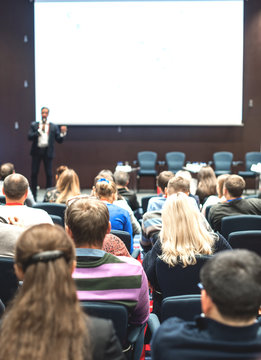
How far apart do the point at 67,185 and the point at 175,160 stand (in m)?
5.30

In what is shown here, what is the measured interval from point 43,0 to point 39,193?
415cm

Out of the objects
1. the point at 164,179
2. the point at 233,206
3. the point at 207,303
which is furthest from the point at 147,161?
the point at 207,303

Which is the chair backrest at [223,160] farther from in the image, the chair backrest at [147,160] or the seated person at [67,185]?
the seated person at [67,185]

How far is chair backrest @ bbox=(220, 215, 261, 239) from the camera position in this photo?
347 centimetres

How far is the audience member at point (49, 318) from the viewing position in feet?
3.89

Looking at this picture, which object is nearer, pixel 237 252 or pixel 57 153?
pixel 237 252

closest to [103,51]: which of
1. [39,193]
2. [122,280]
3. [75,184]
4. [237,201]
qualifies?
[39,193]

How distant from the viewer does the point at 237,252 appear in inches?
53.6

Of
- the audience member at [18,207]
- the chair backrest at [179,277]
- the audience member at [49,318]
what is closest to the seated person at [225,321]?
the audience member at [49,318]

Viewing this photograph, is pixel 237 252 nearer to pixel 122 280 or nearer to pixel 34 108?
pixel 122 280

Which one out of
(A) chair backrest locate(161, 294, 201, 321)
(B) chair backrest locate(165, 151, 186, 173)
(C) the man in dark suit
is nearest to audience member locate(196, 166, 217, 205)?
(A) chair backrest locate(161, 294, 201, 321)

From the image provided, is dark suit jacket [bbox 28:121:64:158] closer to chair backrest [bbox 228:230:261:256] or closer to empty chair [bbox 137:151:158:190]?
empty chair [bbox 137:151:158:190]

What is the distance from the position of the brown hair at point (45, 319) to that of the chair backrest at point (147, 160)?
844 cm

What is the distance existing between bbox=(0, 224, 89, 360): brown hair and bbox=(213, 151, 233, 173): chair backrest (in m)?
8.59
